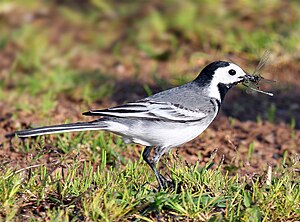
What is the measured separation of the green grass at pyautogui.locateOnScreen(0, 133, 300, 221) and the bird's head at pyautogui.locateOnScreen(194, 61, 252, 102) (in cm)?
78

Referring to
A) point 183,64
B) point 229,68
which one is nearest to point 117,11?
point 183,64

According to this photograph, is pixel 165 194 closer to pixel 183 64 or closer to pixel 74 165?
pixel 74 165

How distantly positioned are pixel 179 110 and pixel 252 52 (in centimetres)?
379

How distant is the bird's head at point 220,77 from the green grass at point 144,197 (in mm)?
780

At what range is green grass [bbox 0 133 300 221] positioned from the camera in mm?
4410

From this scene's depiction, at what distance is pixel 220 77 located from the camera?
5.61 m

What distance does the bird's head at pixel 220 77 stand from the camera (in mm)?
5602

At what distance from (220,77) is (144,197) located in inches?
57.8

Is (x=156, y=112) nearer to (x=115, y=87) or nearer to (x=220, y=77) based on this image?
(x=220, y=77)

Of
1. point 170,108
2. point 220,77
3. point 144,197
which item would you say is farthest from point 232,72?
point 144,197

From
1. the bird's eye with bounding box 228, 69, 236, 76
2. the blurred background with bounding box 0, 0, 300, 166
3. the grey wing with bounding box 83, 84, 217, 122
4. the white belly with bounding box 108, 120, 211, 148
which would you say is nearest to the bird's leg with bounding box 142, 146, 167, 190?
the white belly with bounding box 108, 120, 211, 148

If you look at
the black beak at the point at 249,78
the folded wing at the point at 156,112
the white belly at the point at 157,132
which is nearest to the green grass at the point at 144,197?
the white belly at the point at 157,132

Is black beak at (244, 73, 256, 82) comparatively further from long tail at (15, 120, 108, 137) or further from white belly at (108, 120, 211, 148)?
long tail at (15, 120, 108, 137)

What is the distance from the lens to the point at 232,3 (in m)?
9.96
